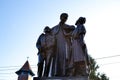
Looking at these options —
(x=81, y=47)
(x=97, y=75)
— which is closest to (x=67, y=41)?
(x=81, y=47)

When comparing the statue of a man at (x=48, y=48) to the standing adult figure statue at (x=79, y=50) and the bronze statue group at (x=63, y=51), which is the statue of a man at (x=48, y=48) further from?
the standing adult figure statue at (x=79, y=50)

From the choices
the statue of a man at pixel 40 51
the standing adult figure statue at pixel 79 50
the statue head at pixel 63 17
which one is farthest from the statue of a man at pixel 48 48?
the standing adult figure statue at pixel 79 50

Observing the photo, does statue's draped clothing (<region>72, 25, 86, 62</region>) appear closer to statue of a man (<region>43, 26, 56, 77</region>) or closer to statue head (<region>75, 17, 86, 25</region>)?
statue head (<region>75, 17, 86, 25</region>)

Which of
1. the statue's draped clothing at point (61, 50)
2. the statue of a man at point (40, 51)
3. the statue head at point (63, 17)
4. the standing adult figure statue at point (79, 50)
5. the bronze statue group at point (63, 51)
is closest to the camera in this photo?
the standing adult figure statue at point (79, 50)

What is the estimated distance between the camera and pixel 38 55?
9.28 metres

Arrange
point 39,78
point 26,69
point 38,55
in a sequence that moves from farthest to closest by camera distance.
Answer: point 26,69
point 38,55
point 39,78

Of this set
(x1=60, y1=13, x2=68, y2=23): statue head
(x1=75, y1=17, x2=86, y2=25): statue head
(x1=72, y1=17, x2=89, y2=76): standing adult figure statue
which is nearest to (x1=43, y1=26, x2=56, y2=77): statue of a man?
(x1=60, y1=13, x2=68, y2=23): statue head

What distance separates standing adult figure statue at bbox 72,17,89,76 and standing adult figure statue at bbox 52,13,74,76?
0.45 m

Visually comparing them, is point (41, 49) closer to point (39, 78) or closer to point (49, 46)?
point (49, 46)

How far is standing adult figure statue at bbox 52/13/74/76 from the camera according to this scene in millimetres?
8886

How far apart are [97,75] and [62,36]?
16960mm

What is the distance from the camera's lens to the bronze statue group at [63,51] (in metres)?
8.48

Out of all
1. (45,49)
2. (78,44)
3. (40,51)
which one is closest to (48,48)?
(45,49)

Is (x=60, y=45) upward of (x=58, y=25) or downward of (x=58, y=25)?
downward
